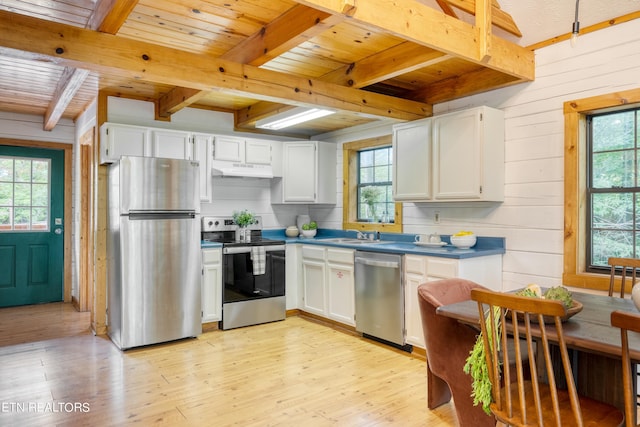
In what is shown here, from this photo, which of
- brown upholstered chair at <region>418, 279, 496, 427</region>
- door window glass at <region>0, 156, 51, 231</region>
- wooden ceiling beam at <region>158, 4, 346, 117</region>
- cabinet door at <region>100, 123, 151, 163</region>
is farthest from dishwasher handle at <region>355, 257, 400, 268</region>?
door window glass at <region>0, 156, 51, 231</region>

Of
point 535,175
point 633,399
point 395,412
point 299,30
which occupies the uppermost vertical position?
point 299,30

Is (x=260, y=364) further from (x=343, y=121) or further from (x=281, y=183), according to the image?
(x=343, y=121)

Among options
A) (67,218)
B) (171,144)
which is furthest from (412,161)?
(67,218)

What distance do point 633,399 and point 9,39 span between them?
3.22 meters

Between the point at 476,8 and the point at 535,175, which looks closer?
the point at 476,8

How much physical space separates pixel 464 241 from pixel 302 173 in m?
2.31

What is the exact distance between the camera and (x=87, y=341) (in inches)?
164

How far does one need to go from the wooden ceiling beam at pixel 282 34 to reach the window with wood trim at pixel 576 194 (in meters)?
2.07

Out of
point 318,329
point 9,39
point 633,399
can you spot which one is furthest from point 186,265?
point 633,399

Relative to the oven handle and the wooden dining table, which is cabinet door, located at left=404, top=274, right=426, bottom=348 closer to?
the wooden dining table

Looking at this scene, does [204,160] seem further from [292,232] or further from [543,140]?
[543,140]

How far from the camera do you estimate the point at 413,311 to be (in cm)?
374

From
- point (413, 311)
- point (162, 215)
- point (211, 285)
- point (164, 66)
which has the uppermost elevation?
point (164, 66)

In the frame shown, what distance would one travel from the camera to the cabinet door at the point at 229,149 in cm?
481
